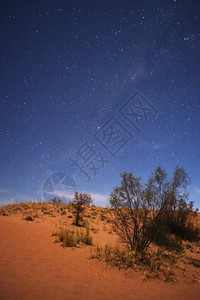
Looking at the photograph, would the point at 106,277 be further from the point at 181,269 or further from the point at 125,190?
the point at 125,190

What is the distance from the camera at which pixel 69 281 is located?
184 inches

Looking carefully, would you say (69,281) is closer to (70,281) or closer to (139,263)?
(70,281)

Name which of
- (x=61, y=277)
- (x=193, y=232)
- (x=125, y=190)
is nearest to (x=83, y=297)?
(x=61, y=277)

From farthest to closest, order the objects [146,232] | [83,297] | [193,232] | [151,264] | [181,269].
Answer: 1. [193,232]
2. [146,232]
3. [181,269]
4. [151,264]
5. [83,297]

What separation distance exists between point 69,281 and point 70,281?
0.09 feet

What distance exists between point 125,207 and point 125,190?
32.7 inches

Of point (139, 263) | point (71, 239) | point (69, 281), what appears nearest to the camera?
point (69, 281)

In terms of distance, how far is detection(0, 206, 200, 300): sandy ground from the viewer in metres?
4.02

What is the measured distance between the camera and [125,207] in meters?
8.61

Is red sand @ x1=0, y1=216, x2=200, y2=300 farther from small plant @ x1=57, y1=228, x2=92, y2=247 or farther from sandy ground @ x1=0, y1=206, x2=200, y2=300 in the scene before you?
small plant @ x1=57, y1=228, x2=92, y2=247

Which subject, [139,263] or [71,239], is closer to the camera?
[139,263]

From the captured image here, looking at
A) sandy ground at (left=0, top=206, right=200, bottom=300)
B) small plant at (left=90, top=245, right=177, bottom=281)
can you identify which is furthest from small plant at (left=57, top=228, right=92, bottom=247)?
small plant at (left=90, top=245, right=177, bottom=281)

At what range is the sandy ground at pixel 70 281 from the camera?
158 inches

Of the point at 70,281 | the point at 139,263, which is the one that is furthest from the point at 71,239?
the point at 70,281
